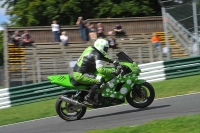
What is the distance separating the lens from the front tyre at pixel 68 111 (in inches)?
384

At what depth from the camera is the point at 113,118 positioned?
30.9ft

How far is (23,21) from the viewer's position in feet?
90.3

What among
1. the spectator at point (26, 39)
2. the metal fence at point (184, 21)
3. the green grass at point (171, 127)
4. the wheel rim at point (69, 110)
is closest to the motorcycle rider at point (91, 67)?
the wheel rim at point (69, 110)

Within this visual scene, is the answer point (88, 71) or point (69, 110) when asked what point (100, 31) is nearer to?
point (88, 71)

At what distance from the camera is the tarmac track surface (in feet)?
28.9

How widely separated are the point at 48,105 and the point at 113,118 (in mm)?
4014

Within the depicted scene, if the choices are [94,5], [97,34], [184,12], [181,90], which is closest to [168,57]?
[184,12]

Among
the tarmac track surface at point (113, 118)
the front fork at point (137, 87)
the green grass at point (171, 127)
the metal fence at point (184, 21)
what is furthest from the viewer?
the metal fence at point (184, 21)

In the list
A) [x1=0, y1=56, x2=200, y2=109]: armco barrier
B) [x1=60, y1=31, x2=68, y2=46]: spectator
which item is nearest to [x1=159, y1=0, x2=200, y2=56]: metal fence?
[x1=0, y1=56, x2=200, y2=109]: armco barrier

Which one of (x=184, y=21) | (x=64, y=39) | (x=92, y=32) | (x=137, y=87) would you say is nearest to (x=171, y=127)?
(x=137, y=87)

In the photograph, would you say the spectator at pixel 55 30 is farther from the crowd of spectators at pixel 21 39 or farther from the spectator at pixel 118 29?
the spectator at pixel 118 29

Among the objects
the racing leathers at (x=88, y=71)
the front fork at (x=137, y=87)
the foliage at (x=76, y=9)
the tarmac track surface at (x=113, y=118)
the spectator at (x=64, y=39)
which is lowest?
the tarmac track surface at (x=113, y=118)

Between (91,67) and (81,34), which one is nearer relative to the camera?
(91,67)

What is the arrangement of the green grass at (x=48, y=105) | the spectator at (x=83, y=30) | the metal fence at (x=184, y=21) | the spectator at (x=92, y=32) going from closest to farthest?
1. the green grass at (x=48, y=105)
2. the metal fence at (x=184, y=21)
3. the spectator at (x=92, y=32)
4. the spectator at (x=83, y=30)
